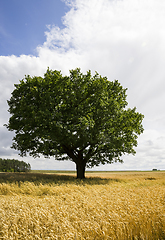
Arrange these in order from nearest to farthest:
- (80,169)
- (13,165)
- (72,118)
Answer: (72,118)
(80,169)
(13,165)

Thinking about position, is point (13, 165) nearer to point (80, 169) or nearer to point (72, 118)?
point (80, 169)

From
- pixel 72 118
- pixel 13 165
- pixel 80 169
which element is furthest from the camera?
pixel 13 165

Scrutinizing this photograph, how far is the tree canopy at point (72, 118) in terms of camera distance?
1995cm

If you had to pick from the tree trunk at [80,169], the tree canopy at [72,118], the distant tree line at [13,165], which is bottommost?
the distant tree line at [13,165]

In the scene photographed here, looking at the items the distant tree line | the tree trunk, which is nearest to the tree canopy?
the tree trunk

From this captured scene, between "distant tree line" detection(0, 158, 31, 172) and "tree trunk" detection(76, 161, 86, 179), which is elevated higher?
"tree trunk" detection(76, 161, 86, 179)

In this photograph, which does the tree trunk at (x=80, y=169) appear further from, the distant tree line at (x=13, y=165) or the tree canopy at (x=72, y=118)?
the distant tree line at (x=13, y=165)

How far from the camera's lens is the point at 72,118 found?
20391mm

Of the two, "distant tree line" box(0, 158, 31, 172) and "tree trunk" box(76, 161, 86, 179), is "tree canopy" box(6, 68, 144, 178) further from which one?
"distant tree line" box(0, 158, 31, 172)

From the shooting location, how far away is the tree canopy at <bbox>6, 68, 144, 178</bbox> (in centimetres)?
1995

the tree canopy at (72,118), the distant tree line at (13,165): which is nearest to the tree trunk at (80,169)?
the tree canopy at (72,118)

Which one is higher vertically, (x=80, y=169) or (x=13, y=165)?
(x=80, y=169)

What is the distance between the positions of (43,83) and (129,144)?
43.5ft

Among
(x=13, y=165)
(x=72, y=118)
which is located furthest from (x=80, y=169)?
(x=13, y=165)
